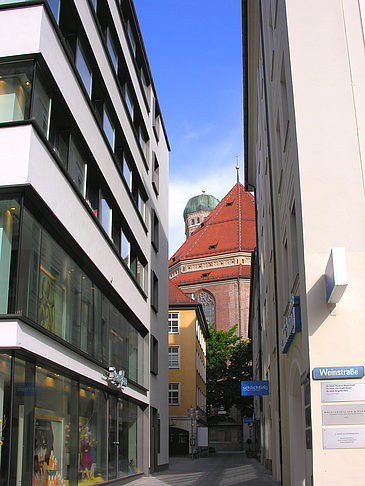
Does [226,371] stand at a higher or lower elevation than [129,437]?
higher

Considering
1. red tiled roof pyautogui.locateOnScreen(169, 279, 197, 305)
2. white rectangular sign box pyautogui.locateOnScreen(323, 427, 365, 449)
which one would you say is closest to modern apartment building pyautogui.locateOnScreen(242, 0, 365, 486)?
white rectangular sign box pyautogui.locateOnScreen(323, 427, 365, 449)

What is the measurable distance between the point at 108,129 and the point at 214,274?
61.8 metres

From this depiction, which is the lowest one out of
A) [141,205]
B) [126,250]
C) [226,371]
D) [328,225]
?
[226,371]

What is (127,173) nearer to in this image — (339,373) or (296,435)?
(296,435)

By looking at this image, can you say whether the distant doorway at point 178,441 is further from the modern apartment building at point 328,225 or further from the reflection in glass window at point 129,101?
the modern apartment building at point 328,225

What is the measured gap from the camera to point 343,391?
8734mm

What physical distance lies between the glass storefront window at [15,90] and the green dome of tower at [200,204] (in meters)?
120

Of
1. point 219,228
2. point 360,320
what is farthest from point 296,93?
point 219,228

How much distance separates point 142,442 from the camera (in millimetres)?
21500

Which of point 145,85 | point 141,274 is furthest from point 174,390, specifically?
point 145,85

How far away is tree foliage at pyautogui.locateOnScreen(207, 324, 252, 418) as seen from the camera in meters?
59.3

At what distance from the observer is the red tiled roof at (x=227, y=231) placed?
8094 centimetres

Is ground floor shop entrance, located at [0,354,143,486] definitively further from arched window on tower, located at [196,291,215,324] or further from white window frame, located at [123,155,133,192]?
arched window on tower, located at [196,291,215,324]

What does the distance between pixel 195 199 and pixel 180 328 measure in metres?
91.3
